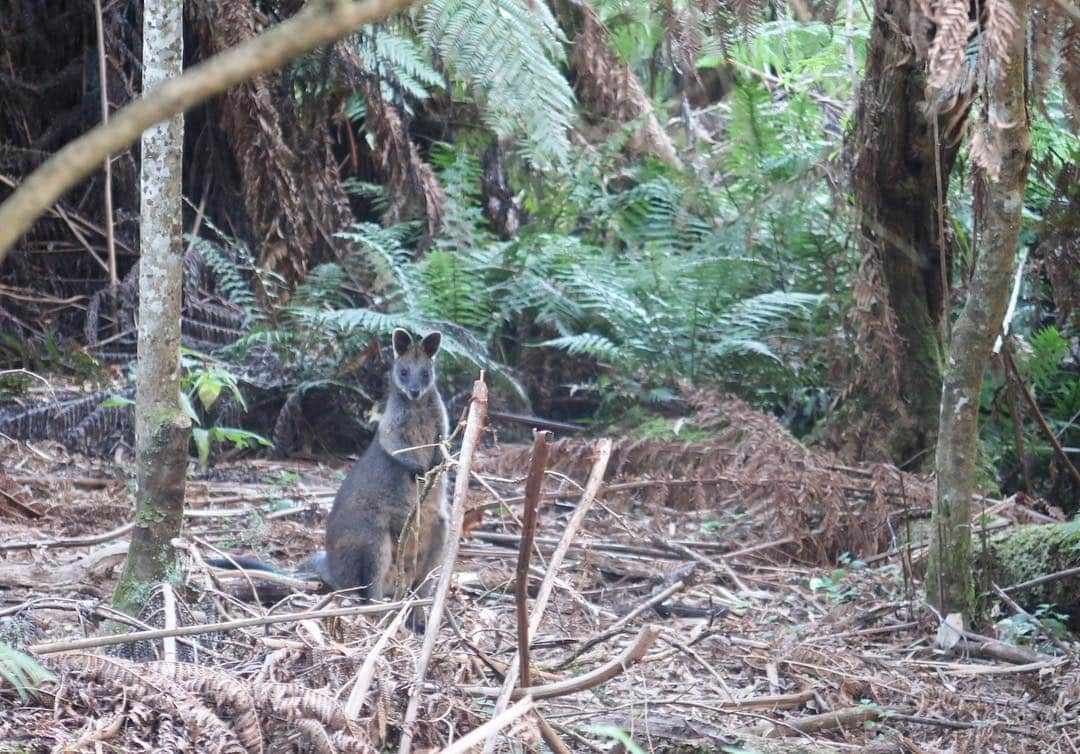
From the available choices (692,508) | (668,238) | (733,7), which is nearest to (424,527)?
(692,508)

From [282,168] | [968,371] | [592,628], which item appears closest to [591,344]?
[282,168]

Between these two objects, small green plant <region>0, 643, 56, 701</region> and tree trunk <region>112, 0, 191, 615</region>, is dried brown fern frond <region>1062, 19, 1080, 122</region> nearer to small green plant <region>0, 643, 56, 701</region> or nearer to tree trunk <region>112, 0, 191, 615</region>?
tree trunk <region>112, 0, 191, 615</region>

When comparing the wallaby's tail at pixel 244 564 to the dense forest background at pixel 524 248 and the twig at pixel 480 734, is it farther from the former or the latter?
the twig at pixel 480 734

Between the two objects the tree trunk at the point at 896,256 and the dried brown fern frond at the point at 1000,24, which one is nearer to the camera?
the dried brown fern frond at the point at 1000,24

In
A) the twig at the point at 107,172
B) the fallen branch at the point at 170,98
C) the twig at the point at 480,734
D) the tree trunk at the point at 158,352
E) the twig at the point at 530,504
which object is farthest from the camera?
the twig at the point at 107,172

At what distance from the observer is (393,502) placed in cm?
540

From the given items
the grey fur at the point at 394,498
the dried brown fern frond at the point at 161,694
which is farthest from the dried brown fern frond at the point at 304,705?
the grey fur at the point at 394,498

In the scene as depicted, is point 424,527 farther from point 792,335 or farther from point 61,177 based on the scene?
point 61,177

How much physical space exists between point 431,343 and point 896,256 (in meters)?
2.56

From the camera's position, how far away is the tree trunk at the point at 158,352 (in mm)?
3314

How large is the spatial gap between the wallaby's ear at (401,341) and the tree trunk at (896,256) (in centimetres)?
243

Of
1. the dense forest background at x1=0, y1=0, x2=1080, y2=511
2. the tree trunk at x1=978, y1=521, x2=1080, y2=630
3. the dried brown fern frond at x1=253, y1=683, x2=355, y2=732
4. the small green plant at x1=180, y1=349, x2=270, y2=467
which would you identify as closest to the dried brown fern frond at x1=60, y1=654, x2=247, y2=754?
the dried brown fern frond at x1=253, y1=683, x2=355, y2=732

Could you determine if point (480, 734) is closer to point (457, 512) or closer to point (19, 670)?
Answer: point (457, 512)

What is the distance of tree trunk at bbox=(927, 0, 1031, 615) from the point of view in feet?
12.6
